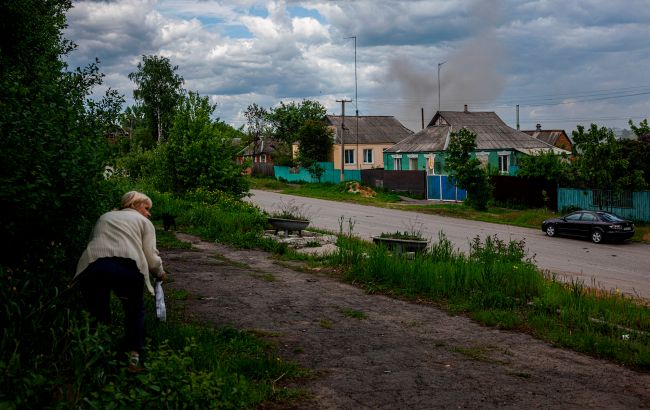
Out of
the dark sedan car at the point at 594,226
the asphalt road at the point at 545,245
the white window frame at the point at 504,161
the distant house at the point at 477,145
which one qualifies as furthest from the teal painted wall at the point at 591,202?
the white window frame at the point at 504,161

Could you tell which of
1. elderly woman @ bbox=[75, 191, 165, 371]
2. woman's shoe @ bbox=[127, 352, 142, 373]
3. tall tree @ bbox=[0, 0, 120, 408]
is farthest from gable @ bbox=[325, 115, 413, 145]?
woman's shoe @ bbox=[127, 352, 142, 373]

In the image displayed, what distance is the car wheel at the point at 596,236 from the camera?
81.7 feet

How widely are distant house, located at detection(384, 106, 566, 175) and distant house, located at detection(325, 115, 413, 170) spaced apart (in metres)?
10.8

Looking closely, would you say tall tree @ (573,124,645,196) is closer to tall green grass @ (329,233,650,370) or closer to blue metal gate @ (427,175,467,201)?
blue metal gate @ (427,175,467,201)

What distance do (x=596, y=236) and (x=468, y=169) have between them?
9.65 meters

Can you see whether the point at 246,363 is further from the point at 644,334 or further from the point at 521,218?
the point at 521,218

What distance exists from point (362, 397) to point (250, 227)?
12840mm

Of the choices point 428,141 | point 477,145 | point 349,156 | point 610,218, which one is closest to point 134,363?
point 610,218

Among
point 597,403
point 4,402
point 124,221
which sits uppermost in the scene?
point 124,221

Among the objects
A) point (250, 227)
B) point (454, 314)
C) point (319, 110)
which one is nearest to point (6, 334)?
point (454, 314)

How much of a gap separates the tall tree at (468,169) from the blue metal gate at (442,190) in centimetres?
575

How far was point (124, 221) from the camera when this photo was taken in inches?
233

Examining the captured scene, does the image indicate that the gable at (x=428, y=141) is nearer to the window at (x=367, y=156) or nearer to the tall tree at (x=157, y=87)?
the window at (x=367, y=156)

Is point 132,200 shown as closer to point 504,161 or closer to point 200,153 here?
point 200,153
